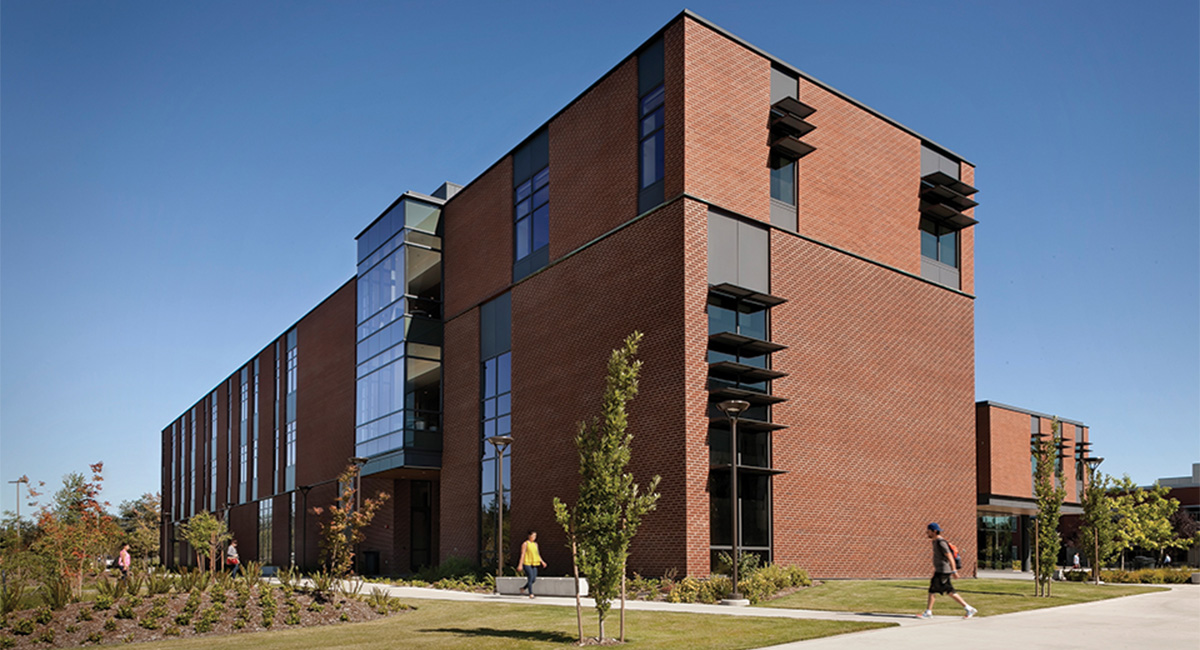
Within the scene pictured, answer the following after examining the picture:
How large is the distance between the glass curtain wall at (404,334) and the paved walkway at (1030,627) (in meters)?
15.7

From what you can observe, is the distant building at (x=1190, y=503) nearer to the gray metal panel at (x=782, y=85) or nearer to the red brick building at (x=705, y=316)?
the red brick building at (x=705, y=316)

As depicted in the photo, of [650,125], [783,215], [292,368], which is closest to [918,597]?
[783,215]

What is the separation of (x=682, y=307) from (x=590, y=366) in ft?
15.2

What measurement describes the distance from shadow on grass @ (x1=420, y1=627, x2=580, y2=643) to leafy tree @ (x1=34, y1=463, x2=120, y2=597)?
49.4ft

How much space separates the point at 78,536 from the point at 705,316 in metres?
21.4

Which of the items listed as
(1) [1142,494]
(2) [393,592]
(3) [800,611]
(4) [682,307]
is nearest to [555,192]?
(4) [682,307]

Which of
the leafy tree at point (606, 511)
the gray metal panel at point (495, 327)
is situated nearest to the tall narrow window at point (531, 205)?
the gray metal panel at point (495, 327)

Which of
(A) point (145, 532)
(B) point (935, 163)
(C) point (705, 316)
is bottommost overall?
(A) point (145, 532)

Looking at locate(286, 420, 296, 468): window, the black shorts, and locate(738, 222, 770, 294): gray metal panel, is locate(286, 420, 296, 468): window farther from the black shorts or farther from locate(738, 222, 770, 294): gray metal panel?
the black shorts

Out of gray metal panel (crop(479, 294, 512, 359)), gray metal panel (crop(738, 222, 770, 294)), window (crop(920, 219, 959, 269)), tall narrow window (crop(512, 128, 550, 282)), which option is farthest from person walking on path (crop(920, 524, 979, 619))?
gray metal panel (crop(479, 294, 512, 359))

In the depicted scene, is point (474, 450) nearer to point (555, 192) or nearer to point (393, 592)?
point (393, 592)

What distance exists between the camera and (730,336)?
24.5m

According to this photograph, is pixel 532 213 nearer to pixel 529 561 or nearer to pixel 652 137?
pixel 652 137

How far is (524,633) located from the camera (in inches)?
616
